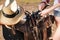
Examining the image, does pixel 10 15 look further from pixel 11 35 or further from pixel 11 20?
pixel 11 35

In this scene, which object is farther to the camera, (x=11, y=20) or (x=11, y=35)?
(x=11, y=35)

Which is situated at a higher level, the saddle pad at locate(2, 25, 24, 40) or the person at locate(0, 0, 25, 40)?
the person at locate(0, 0, 25, 40)

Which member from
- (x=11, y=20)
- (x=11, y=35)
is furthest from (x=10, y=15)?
(x=11, y=35)

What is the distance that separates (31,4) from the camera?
15.8 feet

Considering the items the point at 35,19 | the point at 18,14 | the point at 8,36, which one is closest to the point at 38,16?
the point at 35,19

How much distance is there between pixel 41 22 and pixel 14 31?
25 centimetres

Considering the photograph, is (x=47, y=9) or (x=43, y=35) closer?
(x=47, y=9)

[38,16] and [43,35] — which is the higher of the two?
[38,16]

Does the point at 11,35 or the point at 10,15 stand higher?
the point at 10,15

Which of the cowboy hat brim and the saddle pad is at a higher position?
the cowboy hat brim

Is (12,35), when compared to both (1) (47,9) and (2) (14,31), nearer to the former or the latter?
(2) (14,31)

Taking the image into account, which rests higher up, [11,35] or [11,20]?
[11,20]

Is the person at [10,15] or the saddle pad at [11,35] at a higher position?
the person at [10,15]

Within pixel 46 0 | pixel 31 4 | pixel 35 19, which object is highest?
pixel 46 0
